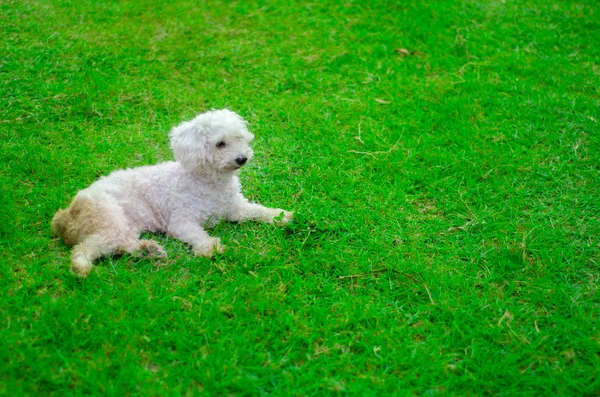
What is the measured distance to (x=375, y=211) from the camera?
364 centimetres

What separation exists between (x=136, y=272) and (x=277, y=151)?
162cm

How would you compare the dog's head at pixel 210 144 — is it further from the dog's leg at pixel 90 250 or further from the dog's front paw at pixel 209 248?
the dog's leg at pixel 90 250

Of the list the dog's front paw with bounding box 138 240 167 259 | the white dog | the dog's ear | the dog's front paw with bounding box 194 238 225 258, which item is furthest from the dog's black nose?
the dog's front paw with bounding box 138 240 167 259

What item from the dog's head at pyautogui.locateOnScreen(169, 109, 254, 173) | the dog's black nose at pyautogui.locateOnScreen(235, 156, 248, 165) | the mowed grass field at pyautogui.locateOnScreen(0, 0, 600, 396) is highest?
the dog's head at pyautogui.locateOnScreen(169, 109, 254, 173)

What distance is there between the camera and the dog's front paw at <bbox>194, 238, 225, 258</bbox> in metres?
3.20

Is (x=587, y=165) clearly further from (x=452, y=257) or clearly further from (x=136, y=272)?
(x=136, y=272)

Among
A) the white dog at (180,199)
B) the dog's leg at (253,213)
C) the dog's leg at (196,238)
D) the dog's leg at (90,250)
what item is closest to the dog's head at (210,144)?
the white dog at (180,199)

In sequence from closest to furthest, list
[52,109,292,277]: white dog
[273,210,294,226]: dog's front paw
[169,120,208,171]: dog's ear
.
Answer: [52,109,292,277]: white dog, [169,120,208,171]: dog's ear, [273,210,294,226]: dog's front paw

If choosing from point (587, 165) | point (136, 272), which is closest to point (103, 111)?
point (136, 272)

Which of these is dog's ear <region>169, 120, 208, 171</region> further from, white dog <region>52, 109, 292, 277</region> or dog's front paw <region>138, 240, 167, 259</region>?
dog's front paw <region>138, 240, 167, 259</region>

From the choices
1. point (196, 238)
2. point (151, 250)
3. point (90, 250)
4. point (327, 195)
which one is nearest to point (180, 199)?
point (196, 238)

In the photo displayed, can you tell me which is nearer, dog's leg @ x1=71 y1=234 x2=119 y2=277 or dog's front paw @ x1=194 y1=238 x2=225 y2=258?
dog's leg @ x1=71 y1=234 x2=119 y2=277

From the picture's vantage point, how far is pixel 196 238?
3289 mm

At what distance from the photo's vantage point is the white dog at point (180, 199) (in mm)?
3160
